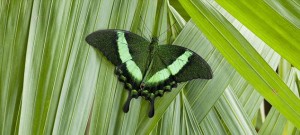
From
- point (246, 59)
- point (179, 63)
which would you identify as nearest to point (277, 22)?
point (246, 59)

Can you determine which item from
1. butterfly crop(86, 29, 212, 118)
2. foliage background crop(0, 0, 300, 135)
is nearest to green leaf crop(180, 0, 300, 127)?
foliage background crop(0, 0, 300, 135)

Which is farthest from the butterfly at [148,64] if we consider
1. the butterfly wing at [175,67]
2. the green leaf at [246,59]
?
the green leaf at [246,59]

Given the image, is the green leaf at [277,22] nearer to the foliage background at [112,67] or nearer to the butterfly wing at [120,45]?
the foliage background at [112,67]

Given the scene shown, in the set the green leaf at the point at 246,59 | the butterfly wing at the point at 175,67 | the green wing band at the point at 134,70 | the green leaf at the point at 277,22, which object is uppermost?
the green leaf at the point at 277,22

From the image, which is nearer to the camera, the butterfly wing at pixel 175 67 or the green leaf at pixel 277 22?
the green leaf at pixel 277 22

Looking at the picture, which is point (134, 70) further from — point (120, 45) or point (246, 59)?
point (246, 59)

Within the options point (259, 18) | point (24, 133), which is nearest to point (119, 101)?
point (24, 133)

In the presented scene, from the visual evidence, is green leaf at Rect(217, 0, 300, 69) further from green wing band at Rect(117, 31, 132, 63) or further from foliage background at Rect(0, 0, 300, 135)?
green wing band at Rect(117, 31, 132, 63)
